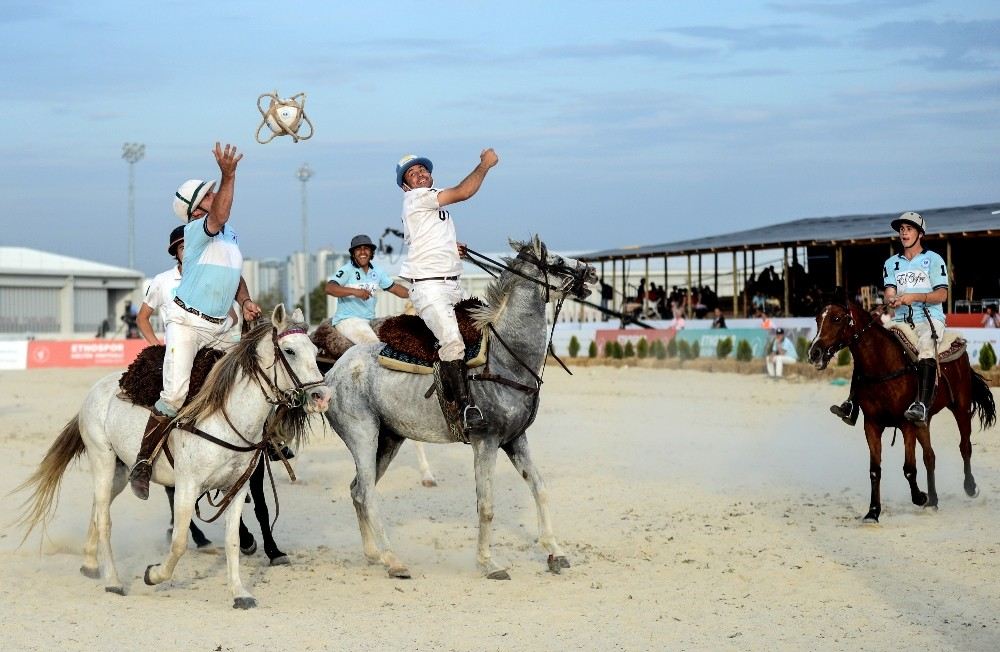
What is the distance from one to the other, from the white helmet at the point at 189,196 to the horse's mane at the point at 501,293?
217 cm

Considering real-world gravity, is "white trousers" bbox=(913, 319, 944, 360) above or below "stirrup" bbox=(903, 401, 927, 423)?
above

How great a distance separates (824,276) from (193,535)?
34.0 metres

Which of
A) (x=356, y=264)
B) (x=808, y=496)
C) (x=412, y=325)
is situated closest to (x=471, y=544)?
(x=412, y=325)

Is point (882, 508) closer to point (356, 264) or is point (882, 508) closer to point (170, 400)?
point (356, 264)

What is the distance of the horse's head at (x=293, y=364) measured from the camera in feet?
25.8

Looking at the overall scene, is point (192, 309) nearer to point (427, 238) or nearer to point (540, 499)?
point (427, 238)

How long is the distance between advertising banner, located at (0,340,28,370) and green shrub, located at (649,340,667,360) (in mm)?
18290

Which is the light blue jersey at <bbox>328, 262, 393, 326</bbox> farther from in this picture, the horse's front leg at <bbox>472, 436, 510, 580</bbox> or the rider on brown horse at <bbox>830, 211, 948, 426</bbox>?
the rider on brown horse at <bbox>830, 211, 948, 426</bbox>

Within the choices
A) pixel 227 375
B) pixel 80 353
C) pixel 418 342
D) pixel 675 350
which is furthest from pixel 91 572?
pixel 80 353

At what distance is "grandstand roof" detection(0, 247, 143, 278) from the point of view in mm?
62031

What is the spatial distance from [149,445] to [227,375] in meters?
0.72

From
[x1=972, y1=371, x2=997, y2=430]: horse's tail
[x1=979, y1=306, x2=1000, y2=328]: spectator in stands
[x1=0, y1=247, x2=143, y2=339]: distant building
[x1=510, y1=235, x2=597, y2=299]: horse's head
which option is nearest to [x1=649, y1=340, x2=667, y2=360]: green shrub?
[x1=979, y1=306, x2=1000, y2=328]: spectator in stands

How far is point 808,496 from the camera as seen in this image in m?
12.4

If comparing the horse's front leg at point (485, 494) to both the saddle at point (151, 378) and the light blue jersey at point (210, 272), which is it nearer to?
the saddle at point (151, 378)
